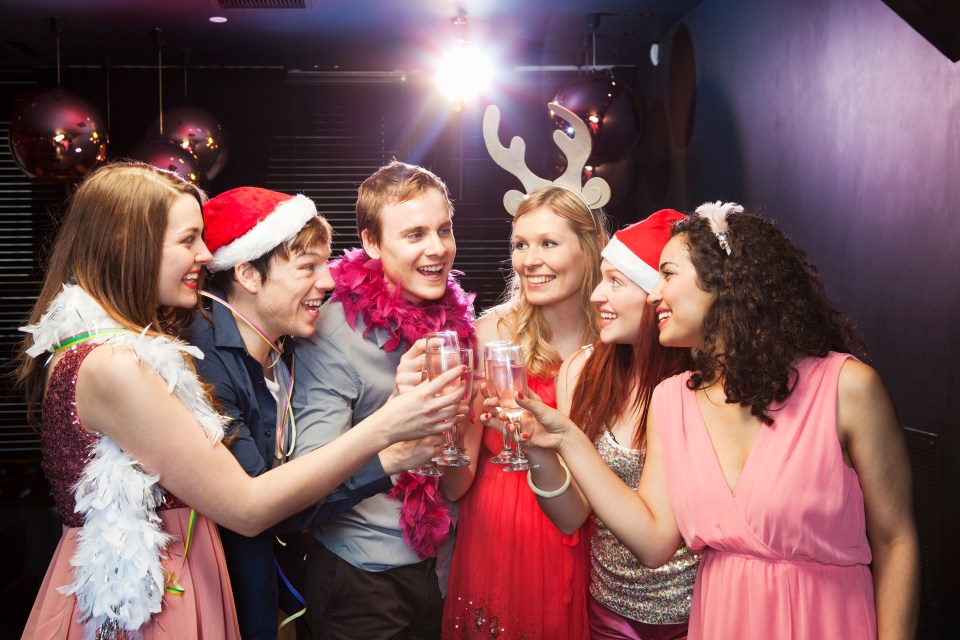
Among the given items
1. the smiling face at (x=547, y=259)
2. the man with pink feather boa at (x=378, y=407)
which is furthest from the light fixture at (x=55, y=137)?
the smiling face at (x=547, y=259)

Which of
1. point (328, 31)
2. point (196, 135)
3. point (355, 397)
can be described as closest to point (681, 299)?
point (355, 397)

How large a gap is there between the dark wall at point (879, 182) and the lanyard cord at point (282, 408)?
5.95ft

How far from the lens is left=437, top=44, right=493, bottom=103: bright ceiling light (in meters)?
5.51

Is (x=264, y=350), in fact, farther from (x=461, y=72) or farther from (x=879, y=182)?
(x=461, y=72)

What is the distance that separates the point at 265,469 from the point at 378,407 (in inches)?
14.1

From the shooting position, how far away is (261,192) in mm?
2225

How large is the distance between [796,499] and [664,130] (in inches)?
174

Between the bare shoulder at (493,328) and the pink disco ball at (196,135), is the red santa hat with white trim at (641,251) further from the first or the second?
the pink disco ball at (196,135)

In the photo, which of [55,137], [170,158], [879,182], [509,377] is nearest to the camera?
[509,377]

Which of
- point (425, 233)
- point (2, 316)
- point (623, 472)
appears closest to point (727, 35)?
point (425, 233)

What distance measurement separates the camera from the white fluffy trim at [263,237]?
6.76 feet

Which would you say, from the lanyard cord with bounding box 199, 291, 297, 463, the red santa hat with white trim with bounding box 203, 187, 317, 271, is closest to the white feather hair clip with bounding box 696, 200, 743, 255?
the red santa hat with white trim with bounding box 203, 187, 317, 271

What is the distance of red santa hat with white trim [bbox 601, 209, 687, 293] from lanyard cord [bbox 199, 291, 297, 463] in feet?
2.85

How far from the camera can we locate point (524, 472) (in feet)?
7.45
